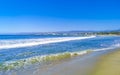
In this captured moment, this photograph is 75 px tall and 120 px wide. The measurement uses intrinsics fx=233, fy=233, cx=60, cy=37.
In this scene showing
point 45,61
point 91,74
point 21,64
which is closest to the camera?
point 91,74

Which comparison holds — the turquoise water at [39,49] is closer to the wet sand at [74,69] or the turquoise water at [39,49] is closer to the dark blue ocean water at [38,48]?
the dark blue ocean water at [38,48]

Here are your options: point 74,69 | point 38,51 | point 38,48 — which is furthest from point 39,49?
point 74,69

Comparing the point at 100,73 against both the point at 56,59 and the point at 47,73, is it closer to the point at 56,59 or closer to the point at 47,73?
the point at 47,73

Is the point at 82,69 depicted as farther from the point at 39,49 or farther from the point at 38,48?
the point at 38,48

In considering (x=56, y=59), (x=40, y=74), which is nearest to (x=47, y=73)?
(x=40, y=74)

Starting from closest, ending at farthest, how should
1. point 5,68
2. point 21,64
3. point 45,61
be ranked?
point 5,68
point 21,64
point 45,61

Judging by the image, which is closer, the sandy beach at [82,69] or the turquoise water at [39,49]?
the sandy beach at [82,69]

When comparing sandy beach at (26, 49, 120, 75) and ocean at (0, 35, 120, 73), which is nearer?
sandy beach at (26, 49, 120, 75)

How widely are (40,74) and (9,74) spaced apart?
1340 mm

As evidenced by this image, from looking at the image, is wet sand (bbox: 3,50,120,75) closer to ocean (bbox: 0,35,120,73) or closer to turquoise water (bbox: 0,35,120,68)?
ocean (bbox: 0,35,120,73)

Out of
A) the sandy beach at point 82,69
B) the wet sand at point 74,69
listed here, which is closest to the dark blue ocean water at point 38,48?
the wet sand at point 74,69

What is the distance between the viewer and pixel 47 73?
9.59m

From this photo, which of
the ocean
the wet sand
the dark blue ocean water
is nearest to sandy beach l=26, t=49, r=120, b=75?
the wet sand

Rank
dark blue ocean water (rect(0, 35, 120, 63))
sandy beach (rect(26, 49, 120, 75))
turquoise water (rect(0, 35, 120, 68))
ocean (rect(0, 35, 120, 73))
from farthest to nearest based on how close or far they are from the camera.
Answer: dark blue ocean water (rect(0, 35, 120, 63))
turquoise water (rect(0, 35, 120, 68))
ocean (rect(0, 35, 120, 73))
sandy beach (rect(26, 49, 120, 75))
